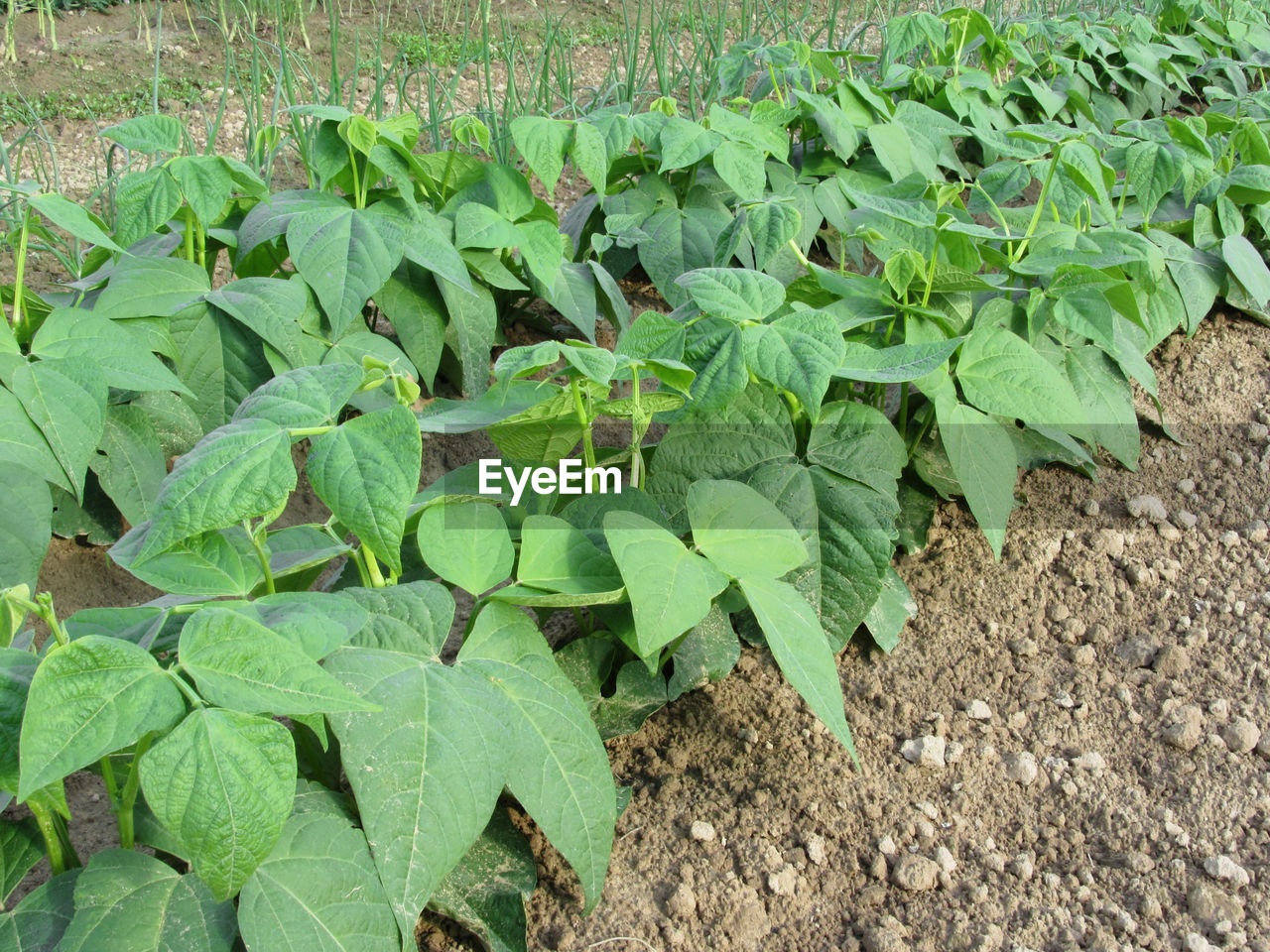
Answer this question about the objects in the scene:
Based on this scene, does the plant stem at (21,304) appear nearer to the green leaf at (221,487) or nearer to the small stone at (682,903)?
the green leaf at (221,487)

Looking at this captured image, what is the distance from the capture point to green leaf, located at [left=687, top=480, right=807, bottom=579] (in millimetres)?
1365

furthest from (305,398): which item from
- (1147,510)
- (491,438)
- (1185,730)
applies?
(1147,510)

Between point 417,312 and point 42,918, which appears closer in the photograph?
point 42,918

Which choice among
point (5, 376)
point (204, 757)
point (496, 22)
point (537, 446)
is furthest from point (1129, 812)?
point (496, 22)

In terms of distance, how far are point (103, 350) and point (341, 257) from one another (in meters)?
0.43

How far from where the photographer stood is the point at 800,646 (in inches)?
50.3

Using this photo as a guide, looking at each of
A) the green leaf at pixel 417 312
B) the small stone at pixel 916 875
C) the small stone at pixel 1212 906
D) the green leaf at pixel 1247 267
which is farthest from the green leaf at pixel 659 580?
the green leaf at pixel 1247 267

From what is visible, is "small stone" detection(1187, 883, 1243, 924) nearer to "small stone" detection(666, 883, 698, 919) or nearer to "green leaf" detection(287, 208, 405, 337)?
"small stone" detection(666, 883, 698, 919)

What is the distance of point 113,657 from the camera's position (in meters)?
0.94

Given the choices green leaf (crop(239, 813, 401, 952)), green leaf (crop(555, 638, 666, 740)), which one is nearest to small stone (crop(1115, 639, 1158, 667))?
green leaf (crop(555, 638, 666, 740))

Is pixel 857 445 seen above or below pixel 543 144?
below

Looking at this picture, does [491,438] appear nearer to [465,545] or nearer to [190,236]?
[465,545]

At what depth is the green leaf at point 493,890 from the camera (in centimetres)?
124

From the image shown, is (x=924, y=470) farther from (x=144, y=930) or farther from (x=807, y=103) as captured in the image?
(x=144, y=930)
